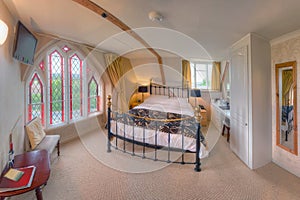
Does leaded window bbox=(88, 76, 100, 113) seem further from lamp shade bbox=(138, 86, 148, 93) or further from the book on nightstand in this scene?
the book on nightstand

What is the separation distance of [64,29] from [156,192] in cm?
308

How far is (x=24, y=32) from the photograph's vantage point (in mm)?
2293

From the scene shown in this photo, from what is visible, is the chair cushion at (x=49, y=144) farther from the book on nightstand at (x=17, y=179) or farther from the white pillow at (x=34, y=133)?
the book on nightstand at (x=17, y=179)

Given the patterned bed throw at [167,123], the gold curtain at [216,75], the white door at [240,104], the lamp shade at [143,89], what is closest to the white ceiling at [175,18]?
the white door at [240,104]

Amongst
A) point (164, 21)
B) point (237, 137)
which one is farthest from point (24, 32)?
point (237, 137)

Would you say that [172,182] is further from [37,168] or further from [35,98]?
[35,98]

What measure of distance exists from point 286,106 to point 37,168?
373cm

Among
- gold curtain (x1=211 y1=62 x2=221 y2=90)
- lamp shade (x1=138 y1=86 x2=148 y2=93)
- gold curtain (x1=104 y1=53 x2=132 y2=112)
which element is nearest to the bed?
gold curtain (x1=104 y1=53 x2=132 y2=112)

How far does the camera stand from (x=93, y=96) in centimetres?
507

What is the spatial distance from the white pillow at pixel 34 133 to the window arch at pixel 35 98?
0.45 metres

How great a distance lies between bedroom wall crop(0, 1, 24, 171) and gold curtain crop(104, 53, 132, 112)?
8.20 feet

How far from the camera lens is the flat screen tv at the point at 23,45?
215 centimetres

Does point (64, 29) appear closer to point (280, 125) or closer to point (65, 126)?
point (65, 126)

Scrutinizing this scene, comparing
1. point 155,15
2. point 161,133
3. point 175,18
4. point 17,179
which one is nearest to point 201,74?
point 161,133
